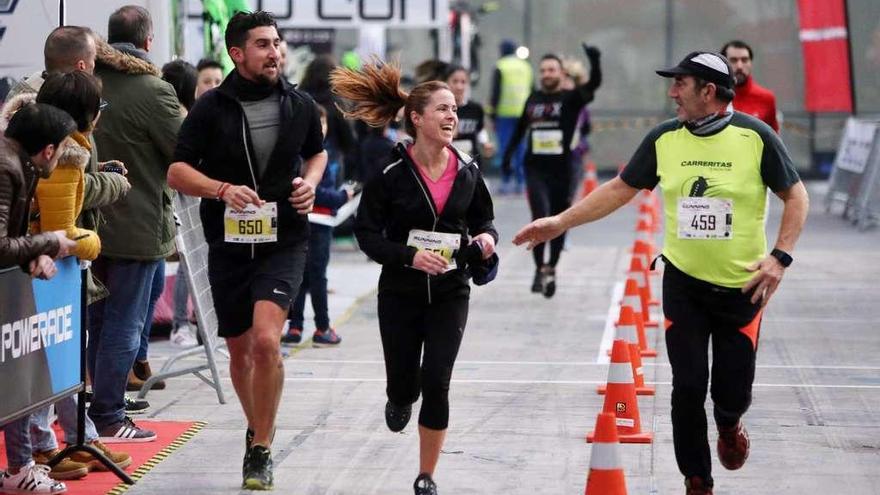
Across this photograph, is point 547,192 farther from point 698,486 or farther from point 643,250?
point 698,486

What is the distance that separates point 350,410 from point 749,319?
3.02m

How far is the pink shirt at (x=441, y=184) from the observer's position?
707 centimetres

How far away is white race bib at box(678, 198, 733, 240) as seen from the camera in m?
6.84

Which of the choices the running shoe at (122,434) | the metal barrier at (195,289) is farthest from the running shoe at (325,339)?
the running shoe at (122,434)

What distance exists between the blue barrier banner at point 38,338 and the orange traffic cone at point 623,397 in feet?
8.28

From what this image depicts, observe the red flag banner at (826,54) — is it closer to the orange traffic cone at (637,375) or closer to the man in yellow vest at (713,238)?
the orange traffic cone at (637,375)

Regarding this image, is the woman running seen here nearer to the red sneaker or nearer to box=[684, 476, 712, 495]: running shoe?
box=[684, 476, 712, 495]: running shoe

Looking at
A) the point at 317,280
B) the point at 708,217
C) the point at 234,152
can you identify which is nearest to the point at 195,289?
the point at 234,152

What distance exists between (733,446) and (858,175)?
1525 centimetres

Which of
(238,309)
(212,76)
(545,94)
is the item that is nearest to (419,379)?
(238,309)

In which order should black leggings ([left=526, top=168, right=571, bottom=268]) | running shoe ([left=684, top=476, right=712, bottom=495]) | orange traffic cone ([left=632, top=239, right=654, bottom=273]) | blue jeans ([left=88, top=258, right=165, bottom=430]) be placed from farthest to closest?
black leggings ([left=526, top=168, right=571, bottom=268]) → orange traffic cone ([left=632, top=239, right=654, bottom=273]) → blue jeans ([left=88, top=258, right=165, bottom=430]) → running shoe ([left=684, top=476, right=712, bottom=495])

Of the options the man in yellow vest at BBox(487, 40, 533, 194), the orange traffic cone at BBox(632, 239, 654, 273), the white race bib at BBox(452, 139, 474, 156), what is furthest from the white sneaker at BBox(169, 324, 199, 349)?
the man in yellow vest at BBox(487, 40, 533, 194)

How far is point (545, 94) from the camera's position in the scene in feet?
50.1

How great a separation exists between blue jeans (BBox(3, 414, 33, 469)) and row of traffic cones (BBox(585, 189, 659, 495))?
7.48ft
